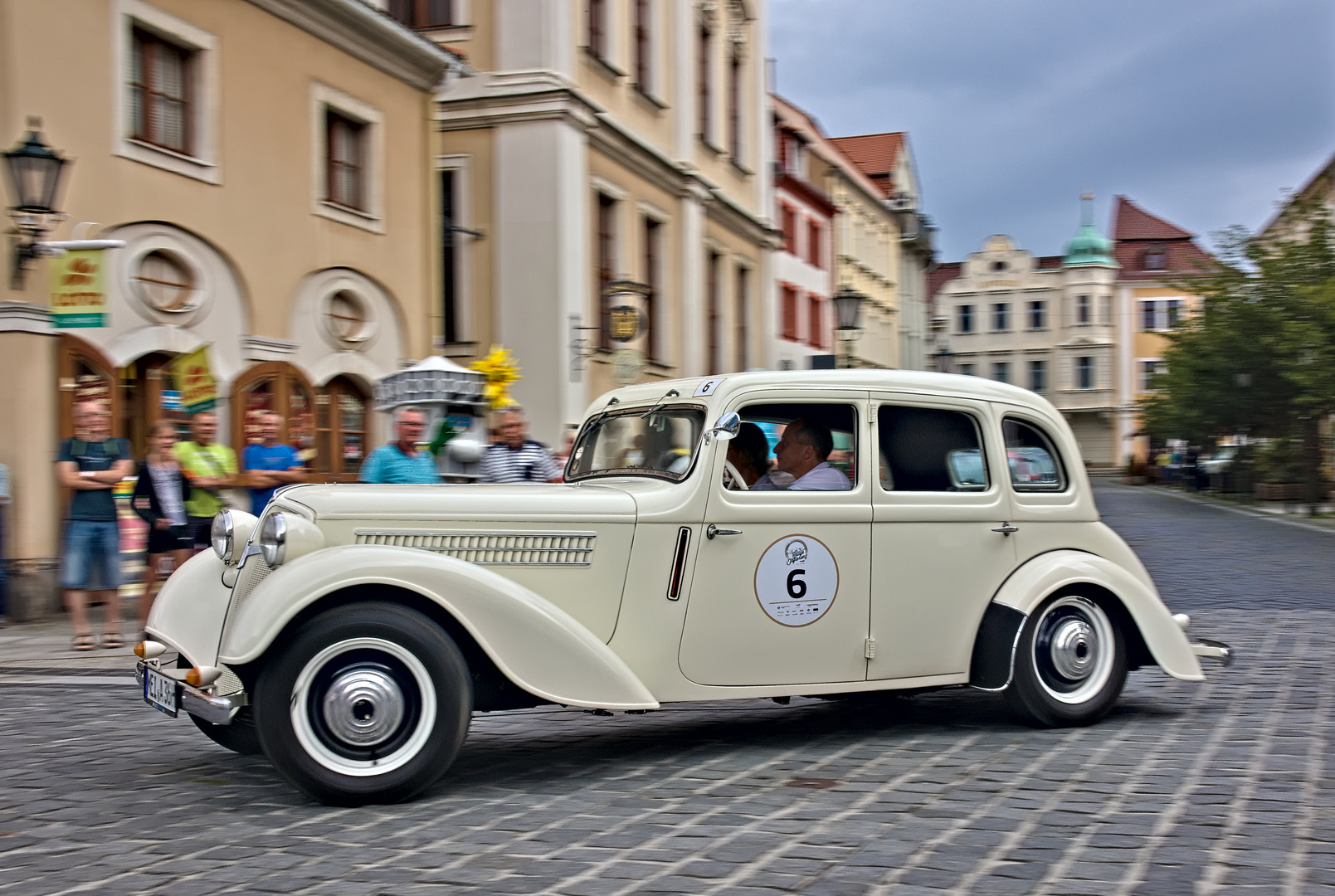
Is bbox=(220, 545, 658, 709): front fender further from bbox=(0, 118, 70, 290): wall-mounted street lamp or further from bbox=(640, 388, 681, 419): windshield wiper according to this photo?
bbox=(0, 118, 70, 290): wall-mounted street lamp

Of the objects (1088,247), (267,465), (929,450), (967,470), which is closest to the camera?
(929,450)

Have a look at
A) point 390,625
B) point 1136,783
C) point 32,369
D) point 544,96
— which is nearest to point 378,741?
point 390,625

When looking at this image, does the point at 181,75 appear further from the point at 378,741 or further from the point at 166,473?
the point at 378,741

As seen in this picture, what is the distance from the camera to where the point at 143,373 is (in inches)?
515

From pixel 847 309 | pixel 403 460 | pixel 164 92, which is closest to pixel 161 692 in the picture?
pixel 403 460

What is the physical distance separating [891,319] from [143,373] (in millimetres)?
45349

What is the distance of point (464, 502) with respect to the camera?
17.8 feet

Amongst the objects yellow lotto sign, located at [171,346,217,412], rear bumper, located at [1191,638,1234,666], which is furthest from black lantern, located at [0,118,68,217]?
rear bumper, located at [1191,638,1234,666]

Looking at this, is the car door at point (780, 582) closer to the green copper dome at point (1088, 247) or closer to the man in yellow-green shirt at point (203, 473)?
the man in yellow-green shirt at point (203, 473)

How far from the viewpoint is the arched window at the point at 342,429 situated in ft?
51.8

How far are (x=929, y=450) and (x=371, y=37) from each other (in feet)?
40.1

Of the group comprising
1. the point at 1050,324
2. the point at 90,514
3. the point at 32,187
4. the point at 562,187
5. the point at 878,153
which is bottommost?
the point at 90,514

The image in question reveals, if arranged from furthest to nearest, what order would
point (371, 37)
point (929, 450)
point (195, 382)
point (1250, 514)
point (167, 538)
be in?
point (1250, 514)
point (371, 37)
point (195, 382)
point (167, 538)
point (929, 450)

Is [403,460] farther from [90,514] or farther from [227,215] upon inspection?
[227,215]
